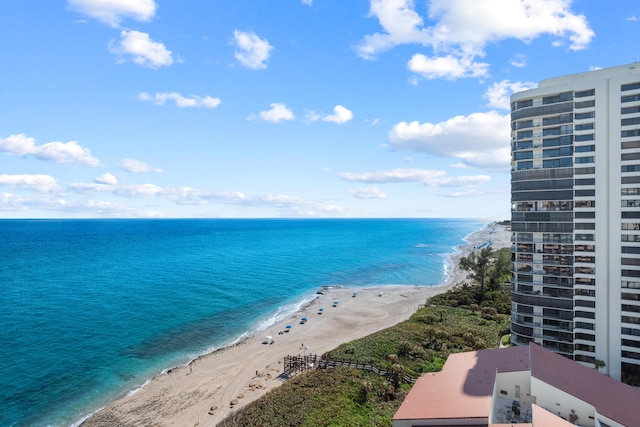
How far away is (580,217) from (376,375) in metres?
30.3

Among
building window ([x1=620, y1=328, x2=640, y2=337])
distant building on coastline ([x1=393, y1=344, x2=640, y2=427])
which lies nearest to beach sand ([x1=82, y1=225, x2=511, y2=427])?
distant building on coastline ([x1=393, y1=344, x2=640, y2=427])

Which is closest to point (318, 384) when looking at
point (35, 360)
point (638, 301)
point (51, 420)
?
point (51, 420)

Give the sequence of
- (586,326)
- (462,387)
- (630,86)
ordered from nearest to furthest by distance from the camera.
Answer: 1. (462,387)
2. (630,86)
3. (586,326)

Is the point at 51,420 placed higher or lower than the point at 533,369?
lower

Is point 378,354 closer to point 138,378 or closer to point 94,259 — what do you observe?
point 138,378

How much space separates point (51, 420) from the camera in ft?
130

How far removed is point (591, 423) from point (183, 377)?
44.9 metres

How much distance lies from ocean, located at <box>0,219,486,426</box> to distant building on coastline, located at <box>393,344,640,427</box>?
122ft

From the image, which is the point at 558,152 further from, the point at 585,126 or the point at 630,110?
the point at 630,110

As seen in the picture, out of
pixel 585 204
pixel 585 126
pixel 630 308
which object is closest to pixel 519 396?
pixel 630 308

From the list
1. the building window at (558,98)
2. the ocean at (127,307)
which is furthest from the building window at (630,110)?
the ocean at (127,307)

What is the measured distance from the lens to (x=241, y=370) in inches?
1977

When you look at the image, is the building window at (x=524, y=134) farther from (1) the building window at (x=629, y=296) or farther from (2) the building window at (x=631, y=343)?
(2) the building window at (x=631, y=343)

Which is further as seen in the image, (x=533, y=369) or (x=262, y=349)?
(x=262, y=349)
